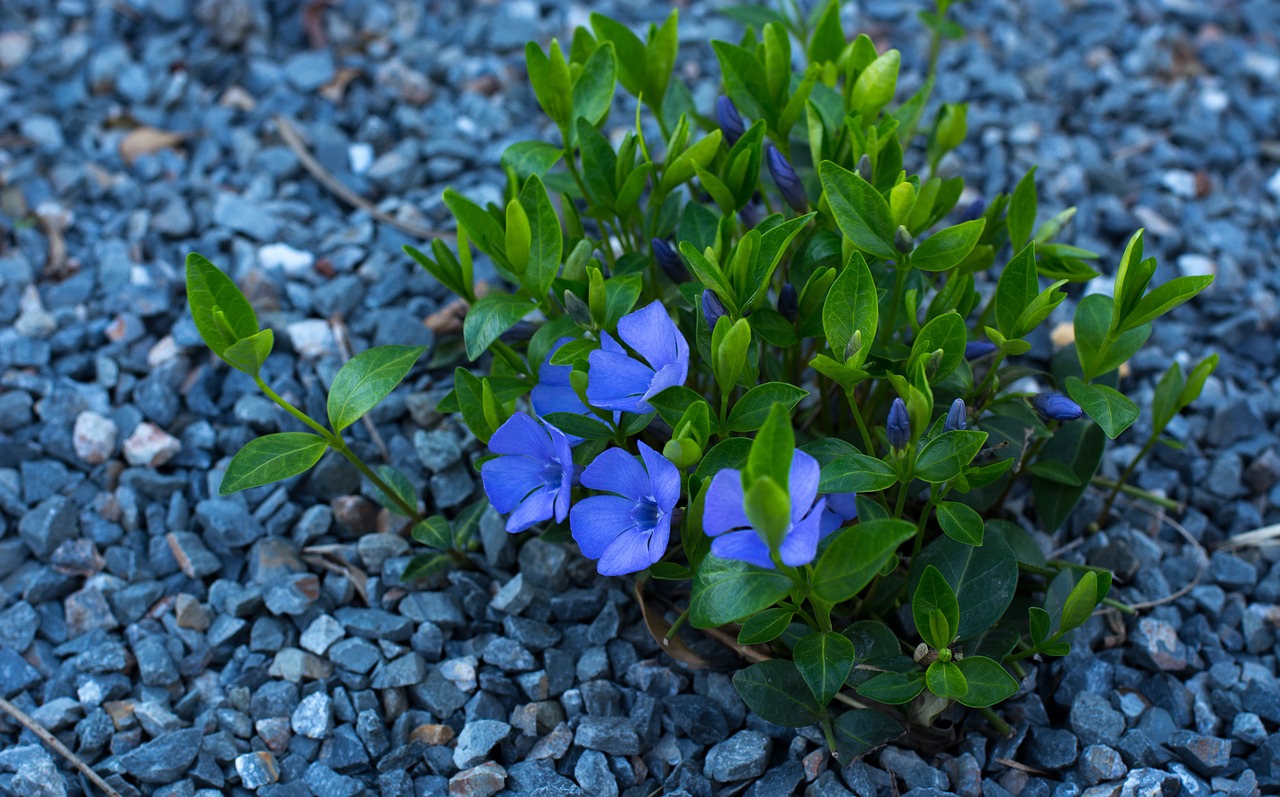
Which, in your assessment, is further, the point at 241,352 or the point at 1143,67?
the point at 1143,67

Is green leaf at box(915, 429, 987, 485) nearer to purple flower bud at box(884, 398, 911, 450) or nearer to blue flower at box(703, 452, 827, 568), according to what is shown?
purple flower bud at box(884, 398, 911, 450)

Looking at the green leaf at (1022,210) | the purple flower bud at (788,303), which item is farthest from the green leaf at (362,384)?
the green leaf at (1022,210)

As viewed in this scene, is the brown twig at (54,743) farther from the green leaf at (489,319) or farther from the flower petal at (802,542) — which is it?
the flower petal at (802,542)

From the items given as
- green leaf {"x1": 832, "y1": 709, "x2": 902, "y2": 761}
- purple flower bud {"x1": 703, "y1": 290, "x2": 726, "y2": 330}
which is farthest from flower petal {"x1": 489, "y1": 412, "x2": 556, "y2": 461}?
green leaf {"x1": 832, "y1": 709, "x2": 902, "y2": 761}

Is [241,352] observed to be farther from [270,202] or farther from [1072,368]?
[1072,368]

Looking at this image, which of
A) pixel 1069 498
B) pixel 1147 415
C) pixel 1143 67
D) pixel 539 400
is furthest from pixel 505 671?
pixel 1143 67

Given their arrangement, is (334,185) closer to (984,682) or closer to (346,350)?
(346,350)

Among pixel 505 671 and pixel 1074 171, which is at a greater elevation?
pixel 1074 171

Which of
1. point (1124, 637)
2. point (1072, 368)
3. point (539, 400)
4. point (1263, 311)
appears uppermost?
point (539, 400)
